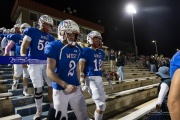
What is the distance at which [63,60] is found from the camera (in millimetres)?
3008

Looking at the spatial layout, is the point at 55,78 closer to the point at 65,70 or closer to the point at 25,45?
the point at 65,70

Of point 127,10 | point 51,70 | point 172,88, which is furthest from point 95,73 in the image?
point 127,10

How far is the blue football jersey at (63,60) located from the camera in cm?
293

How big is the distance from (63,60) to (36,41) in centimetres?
185

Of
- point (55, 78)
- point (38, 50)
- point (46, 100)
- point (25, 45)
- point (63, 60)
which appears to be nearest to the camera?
point (55, 78)

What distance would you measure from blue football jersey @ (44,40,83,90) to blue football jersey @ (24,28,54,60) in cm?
168

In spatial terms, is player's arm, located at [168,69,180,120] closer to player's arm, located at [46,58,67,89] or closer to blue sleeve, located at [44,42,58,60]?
player's arm, located at [46,58,67,89]

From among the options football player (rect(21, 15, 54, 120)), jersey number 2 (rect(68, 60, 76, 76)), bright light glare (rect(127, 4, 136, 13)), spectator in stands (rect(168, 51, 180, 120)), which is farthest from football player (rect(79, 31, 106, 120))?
bright light glare (rect(127, 4, 136, 13))

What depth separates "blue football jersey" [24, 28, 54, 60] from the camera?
4555 mm

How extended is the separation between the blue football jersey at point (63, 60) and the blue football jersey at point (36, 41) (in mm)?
1678

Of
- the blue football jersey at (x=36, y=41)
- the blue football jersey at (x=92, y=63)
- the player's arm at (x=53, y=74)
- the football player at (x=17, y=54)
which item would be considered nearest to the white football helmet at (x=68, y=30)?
the player's arm at (x=53, y=74)

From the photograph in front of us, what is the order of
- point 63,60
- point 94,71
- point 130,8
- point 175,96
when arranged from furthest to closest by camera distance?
point 130,8 < point 94,71 < point 63,60 < point 175,96

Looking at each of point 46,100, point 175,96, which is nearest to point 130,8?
point 46,100

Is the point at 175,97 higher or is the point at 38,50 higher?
the point at 38,50
